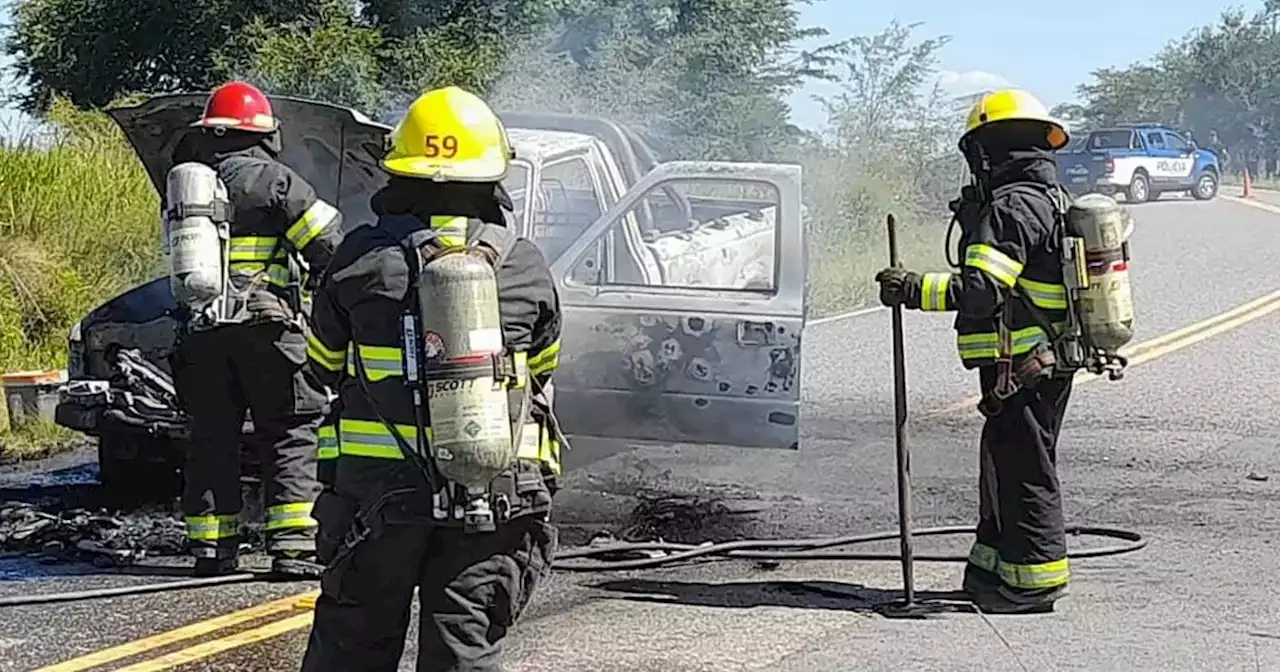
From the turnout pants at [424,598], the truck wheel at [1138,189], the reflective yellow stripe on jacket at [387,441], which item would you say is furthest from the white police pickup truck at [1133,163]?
the turnout pants at [424,598]

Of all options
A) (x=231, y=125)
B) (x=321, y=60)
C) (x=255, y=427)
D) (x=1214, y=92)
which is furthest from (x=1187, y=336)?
(x=1214, y=92)

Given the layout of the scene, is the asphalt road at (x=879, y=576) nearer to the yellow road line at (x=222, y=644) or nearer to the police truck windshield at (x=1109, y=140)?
the yellow road line at (x=222, y=644)

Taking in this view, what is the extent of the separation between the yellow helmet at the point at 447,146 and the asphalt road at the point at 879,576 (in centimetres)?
199

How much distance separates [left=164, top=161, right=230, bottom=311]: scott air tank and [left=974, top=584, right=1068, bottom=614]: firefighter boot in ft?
10.2

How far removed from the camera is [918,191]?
2572 cm

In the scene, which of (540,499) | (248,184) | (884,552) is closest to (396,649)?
(540,499)

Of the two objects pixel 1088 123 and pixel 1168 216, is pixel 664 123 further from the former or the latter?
pixel 1088 123

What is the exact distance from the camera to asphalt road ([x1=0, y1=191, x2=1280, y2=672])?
5.55m

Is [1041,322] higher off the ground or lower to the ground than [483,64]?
lower

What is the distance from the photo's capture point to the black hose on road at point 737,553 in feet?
21.0

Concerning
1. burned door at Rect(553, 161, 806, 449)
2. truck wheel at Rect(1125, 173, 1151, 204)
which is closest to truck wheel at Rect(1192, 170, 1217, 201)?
truck wheel at Rect(1125, 173, 1151, 204)

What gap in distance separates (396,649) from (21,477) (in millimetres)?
5399

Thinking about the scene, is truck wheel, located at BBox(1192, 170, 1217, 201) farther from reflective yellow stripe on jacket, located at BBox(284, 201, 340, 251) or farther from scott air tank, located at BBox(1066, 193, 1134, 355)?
reflective yellow stripe on jacket, located at BBox(284, 201, 340, 251)

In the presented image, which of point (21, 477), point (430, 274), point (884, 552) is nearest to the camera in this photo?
point (430, 274)
